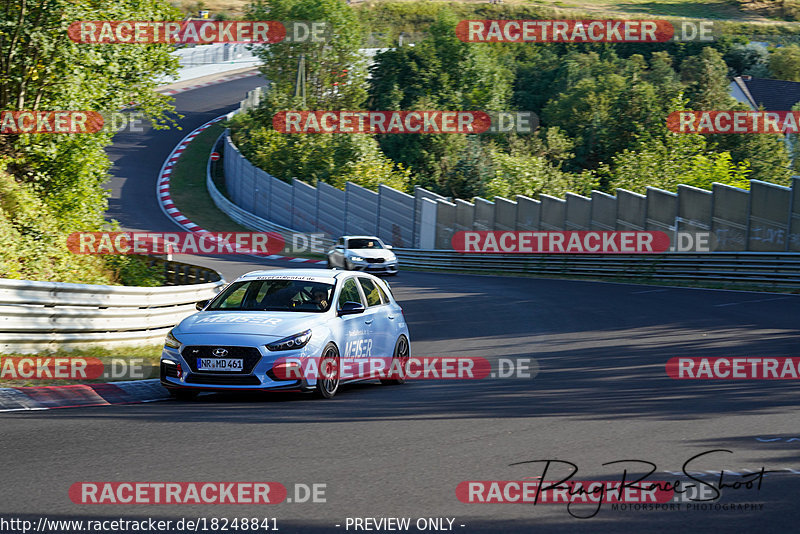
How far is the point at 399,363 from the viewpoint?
1231cm

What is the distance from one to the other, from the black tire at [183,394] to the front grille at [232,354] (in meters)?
0.42

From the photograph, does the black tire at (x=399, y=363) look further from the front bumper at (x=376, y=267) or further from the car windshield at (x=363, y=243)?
the car windshield at (x=363, y=243)

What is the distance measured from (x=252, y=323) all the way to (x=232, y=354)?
53cm

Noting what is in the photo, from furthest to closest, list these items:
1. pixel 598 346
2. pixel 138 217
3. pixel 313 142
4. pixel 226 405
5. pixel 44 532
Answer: pixel 313 142 → pixel 138 217 → pixel 598 346 → pixel 226 405 → pixel 44 532

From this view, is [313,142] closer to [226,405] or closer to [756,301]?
[756,301]

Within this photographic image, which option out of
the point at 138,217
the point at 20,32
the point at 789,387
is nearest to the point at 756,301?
the point at 789,387

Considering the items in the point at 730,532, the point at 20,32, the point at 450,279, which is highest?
the point at 20,32

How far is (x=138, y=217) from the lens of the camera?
49.3 metres

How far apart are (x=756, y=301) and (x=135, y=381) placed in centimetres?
1483

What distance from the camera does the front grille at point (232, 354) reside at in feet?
32.0

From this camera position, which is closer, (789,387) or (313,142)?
(789,387)

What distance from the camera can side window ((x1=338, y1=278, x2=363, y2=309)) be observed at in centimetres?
1146

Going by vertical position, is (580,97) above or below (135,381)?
above

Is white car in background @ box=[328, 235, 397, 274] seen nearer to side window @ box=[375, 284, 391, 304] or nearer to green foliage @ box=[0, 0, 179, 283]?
green foliage @ box=[0, 0, 179, 283]
